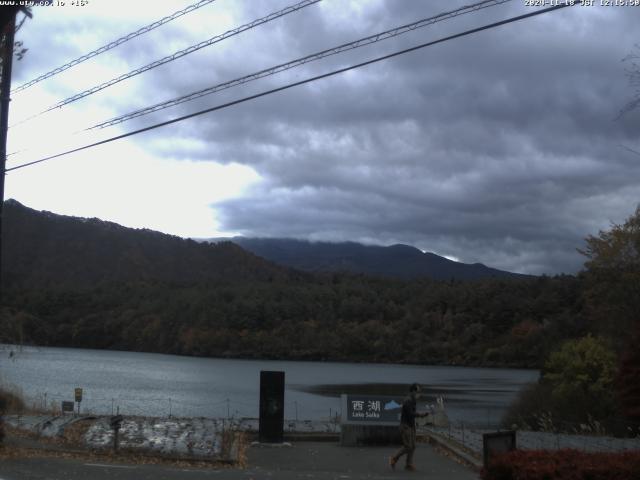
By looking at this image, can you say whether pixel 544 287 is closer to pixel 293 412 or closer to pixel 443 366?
pixel 443 366

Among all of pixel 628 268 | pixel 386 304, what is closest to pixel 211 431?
pixel 628 268

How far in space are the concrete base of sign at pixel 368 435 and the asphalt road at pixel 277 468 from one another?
0.64 meters

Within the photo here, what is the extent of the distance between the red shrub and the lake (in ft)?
45.8

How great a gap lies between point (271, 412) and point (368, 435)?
261 cm

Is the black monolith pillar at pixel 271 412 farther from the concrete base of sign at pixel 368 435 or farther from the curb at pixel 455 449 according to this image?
the curb at pixel 455 449

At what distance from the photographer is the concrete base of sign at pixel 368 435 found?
20.0 metres

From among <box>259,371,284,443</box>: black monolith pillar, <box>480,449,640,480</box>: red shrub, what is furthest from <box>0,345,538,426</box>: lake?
<box>480,449,640,480</box>: red shrub

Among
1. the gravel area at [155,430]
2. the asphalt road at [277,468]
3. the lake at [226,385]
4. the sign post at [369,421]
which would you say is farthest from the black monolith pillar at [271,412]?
the lake at [226,385]

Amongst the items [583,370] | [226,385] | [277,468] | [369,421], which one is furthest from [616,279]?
[226,385]

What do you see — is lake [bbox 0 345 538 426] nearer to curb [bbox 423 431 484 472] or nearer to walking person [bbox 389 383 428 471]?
walking person [bbox 389 383 428 471]

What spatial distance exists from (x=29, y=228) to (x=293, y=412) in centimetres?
7845

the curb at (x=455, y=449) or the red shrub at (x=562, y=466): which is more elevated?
the red shrub at (x=562, y=466)

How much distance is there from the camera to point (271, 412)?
19.6 metres

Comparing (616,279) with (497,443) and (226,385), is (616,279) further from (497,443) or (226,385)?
(226,385)
